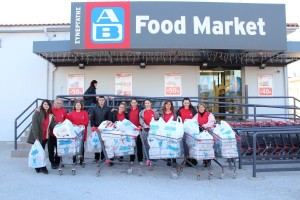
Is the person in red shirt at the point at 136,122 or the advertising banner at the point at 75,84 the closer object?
the person in red shirt at the point at 136,122

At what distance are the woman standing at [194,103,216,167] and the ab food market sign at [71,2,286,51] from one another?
3.29m

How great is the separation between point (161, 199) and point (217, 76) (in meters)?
8.45

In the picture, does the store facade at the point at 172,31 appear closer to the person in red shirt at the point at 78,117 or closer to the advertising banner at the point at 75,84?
the advertising banner at the point at 75,84

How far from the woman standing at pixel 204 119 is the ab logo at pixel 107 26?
3.89 meters

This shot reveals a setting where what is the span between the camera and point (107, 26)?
9.13 metres

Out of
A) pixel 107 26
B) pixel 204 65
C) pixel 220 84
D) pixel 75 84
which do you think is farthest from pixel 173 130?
pixel 220 84

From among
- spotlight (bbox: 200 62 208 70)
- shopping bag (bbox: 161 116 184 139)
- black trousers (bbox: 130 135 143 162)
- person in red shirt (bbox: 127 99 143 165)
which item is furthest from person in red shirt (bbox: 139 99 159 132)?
spotlight (bbox: 200 62 208 70)

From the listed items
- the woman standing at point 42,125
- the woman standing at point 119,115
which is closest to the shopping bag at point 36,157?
the woman standing at point 42,125

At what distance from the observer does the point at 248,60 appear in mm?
11492

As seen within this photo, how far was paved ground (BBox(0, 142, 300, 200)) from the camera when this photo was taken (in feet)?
15.8

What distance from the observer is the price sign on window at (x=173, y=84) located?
456 inches

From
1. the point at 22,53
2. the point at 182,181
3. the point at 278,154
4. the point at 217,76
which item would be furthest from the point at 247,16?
the point at 22,53

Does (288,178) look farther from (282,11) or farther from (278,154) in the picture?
(282,11)

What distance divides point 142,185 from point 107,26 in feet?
18.0
